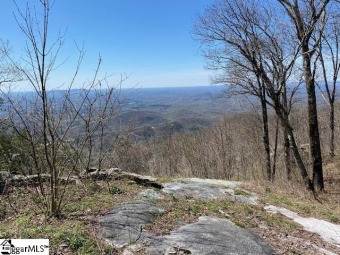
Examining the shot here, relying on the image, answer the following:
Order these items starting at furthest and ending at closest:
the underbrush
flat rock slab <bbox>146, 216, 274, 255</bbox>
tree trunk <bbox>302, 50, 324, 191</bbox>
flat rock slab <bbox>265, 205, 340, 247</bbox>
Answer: tree trunk <bbox>302, 50, 324, 191</bbox> < flat rock slab <bbox>265, 205, 340, 247</bbox> < flat rock slab <bbox>146, 216, 274, 255</bbox> < the underbrush

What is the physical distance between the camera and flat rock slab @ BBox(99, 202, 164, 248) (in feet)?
15.2

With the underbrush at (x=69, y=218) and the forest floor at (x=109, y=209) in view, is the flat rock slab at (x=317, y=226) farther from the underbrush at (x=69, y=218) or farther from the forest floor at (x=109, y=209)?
the underbrush at (x=69, y=218)

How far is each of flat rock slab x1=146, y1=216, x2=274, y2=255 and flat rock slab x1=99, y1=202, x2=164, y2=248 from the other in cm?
33

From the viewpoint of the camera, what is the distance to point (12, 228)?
4.69 m

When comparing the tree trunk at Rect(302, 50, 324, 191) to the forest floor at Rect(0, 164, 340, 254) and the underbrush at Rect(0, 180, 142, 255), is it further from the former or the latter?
the underbrush at Rect(0, 180, 142, 255)

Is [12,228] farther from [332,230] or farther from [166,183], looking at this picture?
[332,230]

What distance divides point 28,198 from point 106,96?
7.56 feet

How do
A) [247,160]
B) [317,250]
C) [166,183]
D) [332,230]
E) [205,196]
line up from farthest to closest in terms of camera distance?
[247,160] → [166,183] → [205,196] → [332,230] → [317,250]

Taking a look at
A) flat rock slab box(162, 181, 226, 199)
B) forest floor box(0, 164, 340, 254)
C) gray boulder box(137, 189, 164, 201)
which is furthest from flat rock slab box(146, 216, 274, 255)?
flat rock slab box(162, 181, 226, 199)

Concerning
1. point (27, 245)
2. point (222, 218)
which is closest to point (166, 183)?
point (222, 218)

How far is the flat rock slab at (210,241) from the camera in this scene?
15.0 ft

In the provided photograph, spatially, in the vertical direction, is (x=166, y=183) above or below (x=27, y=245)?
below

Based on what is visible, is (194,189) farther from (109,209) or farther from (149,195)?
(109,209)

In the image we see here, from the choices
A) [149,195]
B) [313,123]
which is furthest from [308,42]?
[149,195]
